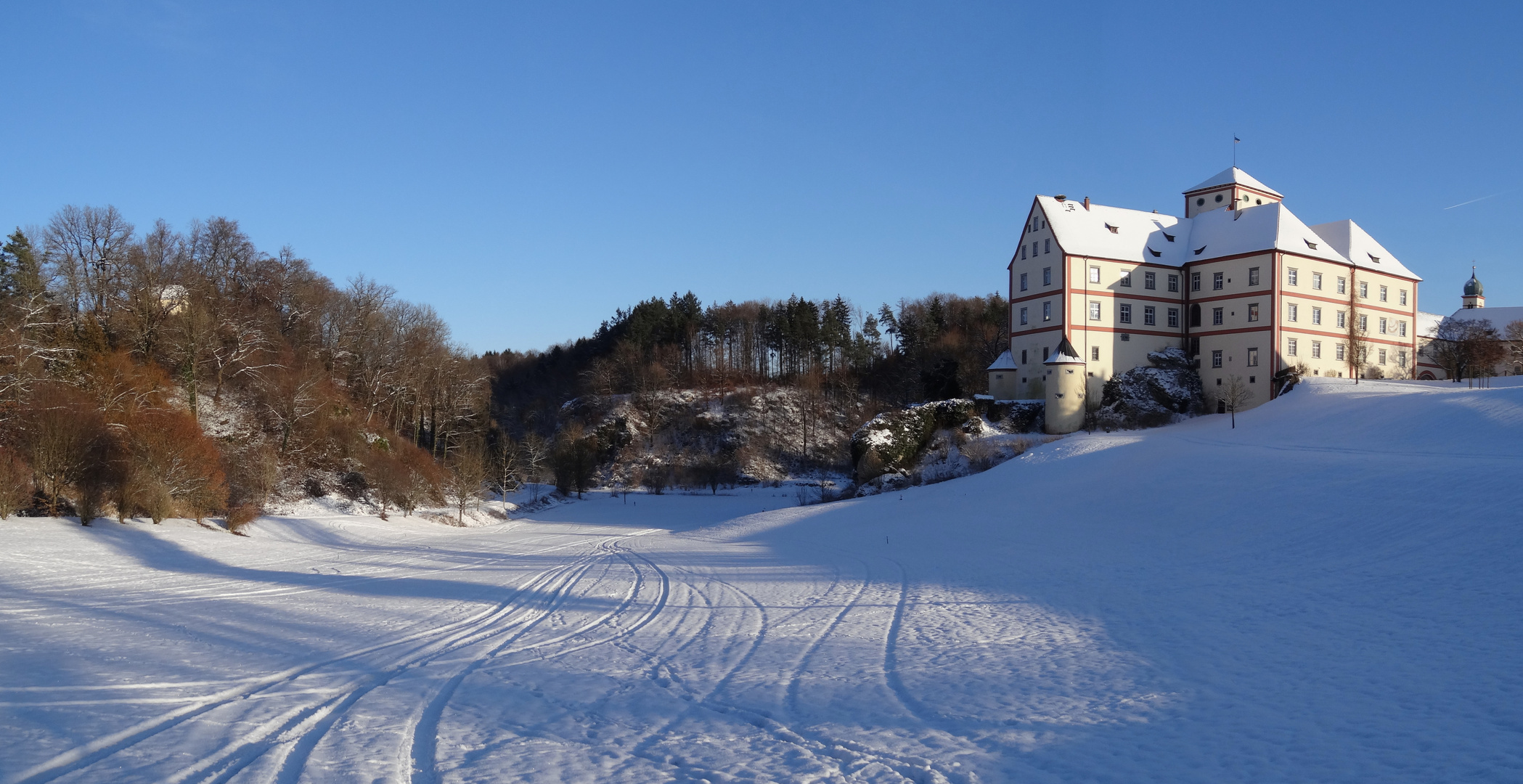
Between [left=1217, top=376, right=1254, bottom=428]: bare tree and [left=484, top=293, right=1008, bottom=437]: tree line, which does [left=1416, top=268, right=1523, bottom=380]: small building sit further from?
[left=484, top=293, right=1008, bottom=437]: tree line

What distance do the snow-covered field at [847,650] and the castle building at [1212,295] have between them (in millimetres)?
22553

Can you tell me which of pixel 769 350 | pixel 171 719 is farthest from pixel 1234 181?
pixel 171 719

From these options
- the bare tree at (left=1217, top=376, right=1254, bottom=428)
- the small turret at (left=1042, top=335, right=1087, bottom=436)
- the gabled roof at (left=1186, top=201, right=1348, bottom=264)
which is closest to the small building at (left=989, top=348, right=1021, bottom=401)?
the small turret at (left=1042, top=335, right=1087, bottom=436)

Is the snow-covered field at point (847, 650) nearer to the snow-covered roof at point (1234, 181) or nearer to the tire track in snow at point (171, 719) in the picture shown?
the tire track in snow at point (171, 719)

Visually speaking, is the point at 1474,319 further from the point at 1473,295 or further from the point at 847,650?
the point at 847,650

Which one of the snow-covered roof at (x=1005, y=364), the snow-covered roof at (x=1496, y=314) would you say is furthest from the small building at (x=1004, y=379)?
the snow-covered roof at (x=1496, y=314)

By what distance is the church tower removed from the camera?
181ft

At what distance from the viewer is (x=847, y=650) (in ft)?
38.0

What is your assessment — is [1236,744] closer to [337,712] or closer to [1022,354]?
[337,712]

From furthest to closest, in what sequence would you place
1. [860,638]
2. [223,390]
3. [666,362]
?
[666,362], [223,390], [860,638]

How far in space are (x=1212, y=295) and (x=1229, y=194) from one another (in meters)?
10.1

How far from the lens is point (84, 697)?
27.9 ft

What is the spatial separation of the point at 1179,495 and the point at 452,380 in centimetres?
5006

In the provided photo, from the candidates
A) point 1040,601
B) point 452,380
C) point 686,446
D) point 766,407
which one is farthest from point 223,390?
point 1040,601
